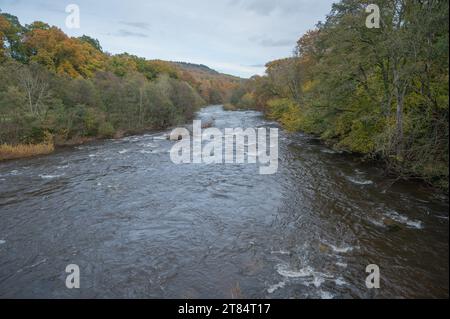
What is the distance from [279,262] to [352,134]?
46.9ft

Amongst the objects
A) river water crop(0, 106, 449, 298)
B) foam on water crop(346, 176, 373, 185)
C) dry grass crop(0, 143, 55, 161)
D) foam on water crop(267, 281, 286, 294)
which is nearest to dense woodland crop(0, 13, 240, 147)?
dry grass crop(0, 143, 55, 161)

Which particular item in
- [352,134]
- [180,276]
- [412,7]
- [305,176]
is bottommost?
[180,276]

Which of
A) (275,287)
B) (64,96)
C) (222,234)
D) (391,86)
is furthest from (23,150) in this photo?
(391,86)

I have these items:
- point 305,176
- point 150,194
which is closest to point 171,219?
point 150,194

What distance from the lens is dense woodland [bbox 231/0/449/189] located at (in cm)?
1033

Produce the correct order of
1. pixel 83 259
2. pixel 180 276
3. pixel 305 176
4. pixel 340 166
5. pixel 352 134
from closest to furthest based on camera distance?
1. pixel 180 276
2. pixel 83 259
3. pixel 305 176
4. pixel 340 166
5. pixel 352 134

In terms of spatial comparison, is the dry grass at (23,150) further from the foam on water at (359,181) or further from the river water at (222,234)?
the foam on water at (359,181)

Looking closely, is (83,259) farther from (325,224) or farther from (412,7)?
(412,7)

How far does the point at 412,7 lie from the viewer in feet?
42.1

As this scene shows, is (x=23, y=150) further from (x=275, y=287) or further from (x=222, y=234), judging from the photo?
(x=275, y=287)

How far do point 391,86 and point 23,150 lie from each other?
2534 cm

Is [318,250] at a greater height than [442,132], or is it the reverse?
[442,132]

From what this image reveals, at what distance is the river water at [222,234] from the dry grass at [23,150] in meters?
5.77

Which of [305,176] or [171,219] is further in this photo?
[305,176]
